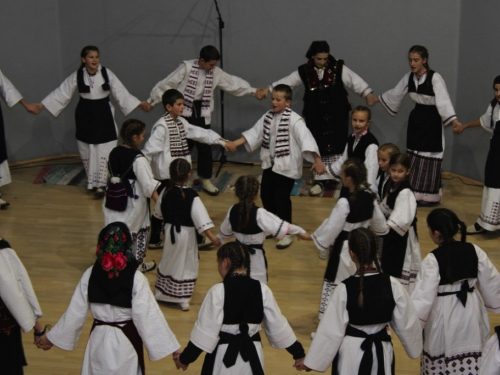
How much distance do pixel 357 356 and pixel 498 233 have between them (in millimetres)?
3648

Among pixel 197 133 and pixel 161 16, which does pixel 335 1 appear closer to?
pixel 161 16

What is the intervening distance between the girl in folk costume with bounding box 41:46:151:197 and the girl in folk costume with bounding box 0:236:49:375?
3.76m

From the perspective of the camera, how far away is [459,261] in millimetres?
4406

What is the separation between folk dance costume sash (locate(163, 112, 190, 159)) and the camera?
666 centimetres

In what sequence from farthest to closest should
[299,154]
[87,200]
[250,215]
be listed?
[87,200] < [299,154] < [250,215]

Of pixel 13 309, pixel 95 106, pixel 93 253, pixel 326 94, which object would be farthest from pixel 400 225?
pixel 95 106

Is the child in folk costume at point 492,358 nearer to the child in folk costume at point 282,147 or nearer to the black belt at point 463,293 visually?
the black belt at point 463,293

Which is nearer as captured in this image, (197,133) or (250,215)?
(250,215)

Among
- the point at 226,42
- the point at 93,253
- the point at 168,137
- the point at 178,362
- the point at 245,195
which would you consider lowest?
the point at 93,253

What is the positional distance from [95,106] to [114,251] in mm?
4365

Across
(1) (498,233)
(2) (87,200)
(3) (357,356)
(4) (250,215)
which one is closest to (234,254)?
(3) (357,356)

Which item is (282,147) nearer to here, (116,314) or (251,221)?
(251,221)

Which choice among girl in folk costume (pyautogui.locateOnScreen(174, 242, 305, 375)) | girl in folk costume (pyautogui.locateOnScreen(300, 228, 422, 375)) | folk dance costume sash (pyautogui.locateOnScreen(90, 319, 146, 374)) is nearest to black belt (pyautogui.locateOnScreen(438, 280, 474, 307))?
girl in folk costume (pyautogui.locateOnScreen(300, 228, 422, 375))

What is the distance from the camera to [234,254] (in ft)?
13.2
